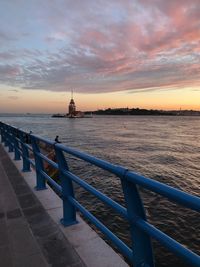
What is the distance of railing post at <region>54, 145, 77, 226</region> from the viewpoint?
4.32 meters

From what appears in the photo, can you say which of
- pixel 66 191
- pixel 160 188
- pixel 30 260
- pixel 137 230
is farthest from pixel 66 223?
pixel 160 188

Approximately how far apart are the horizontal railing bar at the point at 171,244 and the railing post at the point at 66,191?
6.56ft

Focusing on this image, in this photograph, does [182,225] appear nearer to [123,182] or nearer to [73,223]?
[73,223]

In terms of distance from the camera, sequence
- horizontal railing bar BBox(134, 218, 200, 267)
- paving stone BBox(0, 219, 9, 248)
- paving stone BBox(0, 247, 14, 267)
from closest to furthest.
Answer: horizontal railing bar BBox(134, 218, 200, 267) < paving stone BBox(0, 247, 14, 267) < paving stone BBox(0, 219, 9, 248)

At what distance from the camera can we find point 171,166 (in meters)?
25.9

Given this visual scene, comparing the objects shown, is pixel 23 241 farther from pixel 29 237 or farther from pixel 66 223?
pixel 66 223

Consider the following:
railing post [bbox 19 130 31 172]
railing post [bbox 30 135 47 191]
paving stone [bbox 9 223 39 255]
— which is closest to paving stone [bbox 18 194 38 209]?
railing post [bbox 30 135 47 191]

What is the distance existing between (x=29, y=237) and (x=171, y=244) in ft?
8.71

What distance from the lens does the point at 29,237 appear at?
4.12 meters

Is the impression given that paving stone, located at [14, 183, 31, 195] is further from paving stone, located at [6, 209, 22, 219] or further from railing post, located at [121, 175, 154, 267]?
railing post, located at [121, 175, 154, 267]

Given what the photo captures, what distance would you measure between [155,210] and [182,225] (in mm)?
1694

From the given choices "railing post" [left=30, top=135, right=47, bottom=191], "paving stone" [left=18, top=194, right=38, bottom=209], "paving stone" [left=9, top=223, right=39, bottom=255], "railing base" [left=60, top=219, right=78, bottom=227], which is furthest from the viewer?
"railing post" [left=30, top=135, right=47, bottom=191]

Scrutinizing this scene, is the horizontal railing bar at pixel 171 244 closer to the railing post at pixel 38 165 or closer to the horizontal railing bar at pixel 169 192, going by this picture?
the horizontal railing bar at pixel 169 192

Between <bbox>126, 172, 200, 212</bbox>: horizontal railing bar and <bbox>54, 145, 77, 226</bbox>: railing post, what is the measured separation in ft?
6.69
